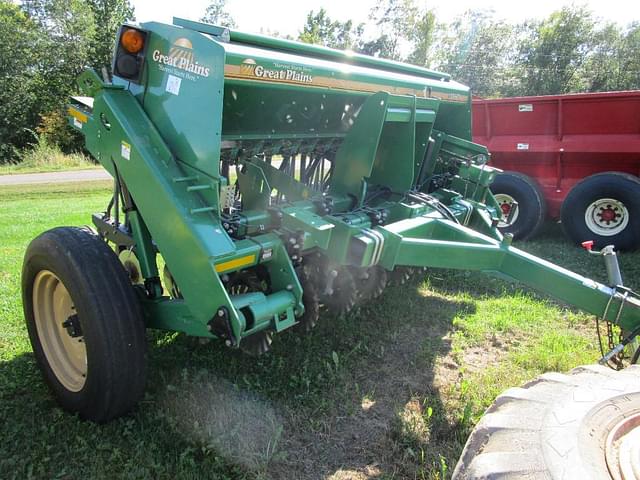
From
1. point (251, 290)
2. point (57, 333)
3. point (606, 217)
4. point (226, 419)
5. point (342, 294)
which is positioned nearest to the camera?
point (226, 419)

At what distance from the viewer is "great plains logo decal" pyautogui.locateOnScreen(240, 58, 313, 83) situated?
253 cm

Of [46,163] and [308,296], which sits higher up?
[308,296]

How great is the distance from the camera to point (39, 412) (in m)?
2.71

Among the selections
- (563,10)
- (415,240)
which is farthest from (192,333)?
(563,10)

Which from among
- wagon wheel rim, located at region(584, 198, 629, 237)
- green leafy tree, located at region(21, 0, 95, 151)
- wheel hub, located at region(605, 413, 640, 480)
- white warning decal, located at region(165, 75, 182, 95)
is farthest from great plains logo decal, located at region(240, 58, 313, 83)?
green leafy tree, located at region(21, 0, 95, 151)

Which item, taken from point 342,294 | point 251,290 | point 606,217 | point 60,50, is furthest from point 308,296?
point 60,50

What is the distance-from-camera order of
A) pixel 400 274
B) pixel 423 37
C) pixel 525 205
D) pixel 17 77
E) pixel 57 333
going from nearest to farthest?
1. pixel 57 333
2. pixel 400 274
3. pixel 525 205
4. pixel 17 77
5. pixel 423 37

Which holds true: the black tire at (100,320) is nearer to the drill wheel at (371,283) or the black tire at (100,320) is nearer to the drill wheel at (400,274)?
the drill wheel at (371,283)

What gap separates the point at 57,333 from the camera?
297 cm

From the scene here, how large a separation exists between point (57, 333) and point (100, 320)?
0.77 m

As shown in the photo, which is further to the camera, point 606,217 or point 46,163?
point 46,163

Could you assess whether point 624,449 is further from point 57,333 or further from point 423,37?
point 423,37

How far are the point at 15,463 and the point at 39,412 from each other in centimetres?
41

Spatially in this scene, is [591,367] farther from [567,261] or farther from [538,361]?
[567,261]
